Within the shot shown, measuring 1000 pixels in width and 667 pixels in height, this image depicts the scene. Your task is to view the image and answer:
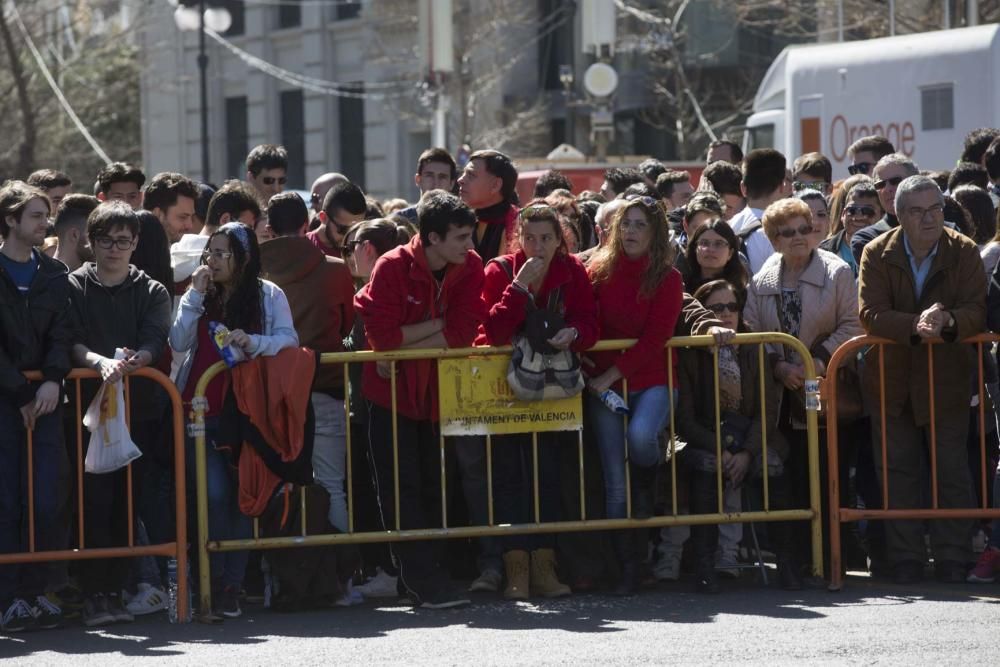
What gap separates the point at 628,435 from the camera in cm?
846

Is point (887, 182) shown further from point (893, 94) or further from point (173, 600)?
point (893, 94)

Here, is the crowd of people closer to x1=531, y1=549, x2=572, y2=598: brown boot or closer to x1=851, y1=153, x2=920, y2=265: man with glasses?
x1=531, y1=549, x2=572, y2=598: brown boot

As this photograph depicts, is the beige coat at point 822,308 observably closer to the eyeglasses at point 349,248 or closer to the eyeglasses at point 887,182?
the eyeglasses at point 887,182

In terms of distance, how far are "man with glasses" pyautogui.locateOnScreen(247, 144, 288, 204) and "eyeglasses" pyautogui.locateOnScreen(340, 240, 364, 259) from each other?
5.89 ft

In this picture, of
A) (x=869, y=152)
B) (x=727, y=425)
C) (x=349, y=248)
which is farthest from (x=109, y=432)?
(x=869, y=152)

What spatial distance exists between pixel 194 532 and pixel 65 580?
64 centimetres

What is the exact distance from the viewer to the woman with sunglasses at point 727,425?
337 inches

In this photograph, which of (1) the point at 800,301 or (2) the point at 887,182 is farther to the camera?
(2) the point at 887,182

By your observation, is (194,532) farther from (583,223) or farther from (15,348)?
(583,223)

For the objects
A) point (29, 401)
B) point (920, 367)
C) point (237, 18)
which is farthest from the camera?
point (237, 18)

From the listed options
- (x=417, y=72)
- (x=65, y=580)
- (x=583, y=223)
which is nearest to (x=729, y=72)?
(x=417, y=72)

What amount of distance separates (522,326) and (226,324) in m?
1.39

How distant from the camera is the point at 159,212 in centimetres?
1001

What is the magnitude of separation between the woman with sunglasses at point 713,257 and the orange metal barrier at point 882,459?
0.76 meters
